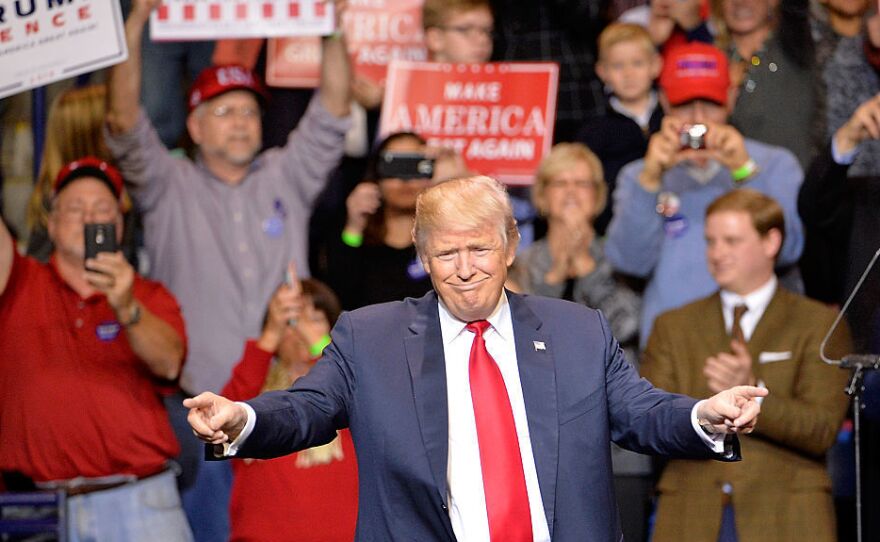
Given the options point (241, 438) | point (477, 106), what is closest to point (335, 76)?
point (477, 106)

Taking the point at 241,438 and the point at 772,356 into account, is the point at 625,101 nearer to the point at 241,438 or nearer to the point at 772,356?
the point at 772,356

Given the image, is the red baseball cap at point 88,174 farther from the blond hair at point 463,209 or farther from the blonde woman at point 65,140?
the blond hair at point 463,209

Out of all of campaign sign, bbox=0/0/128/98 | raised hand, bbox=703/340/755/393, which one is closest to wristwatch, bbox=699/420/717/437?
raised hand, bbox=703/340/755/393

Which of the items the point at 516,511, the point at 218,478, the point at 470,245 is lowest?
the point at 218,478

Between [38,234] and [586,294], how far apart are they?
2412mm

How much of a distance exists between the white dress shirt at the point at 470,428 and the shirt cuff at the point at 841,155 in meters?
2.50

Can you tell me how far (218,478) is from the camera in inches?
229

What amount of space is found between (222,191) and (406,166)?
824 mm

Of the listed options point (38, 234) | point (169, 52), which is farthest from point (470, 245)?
point (169, 52)

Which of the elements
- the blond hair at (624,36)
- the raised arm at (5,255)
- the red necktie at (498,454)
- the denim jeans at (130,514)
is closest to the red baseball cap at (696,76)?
the blond hair at (624,36)

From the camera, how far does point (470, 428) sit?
342cm

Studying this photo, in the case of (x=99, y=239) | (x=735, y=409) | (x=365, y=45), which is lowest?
(x=735, y=409)

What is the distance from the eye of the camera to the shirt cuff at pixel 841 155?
560 centimetres

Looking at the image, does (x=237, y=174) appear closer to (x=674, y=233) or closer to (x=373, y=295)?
(x=373, y=295)
